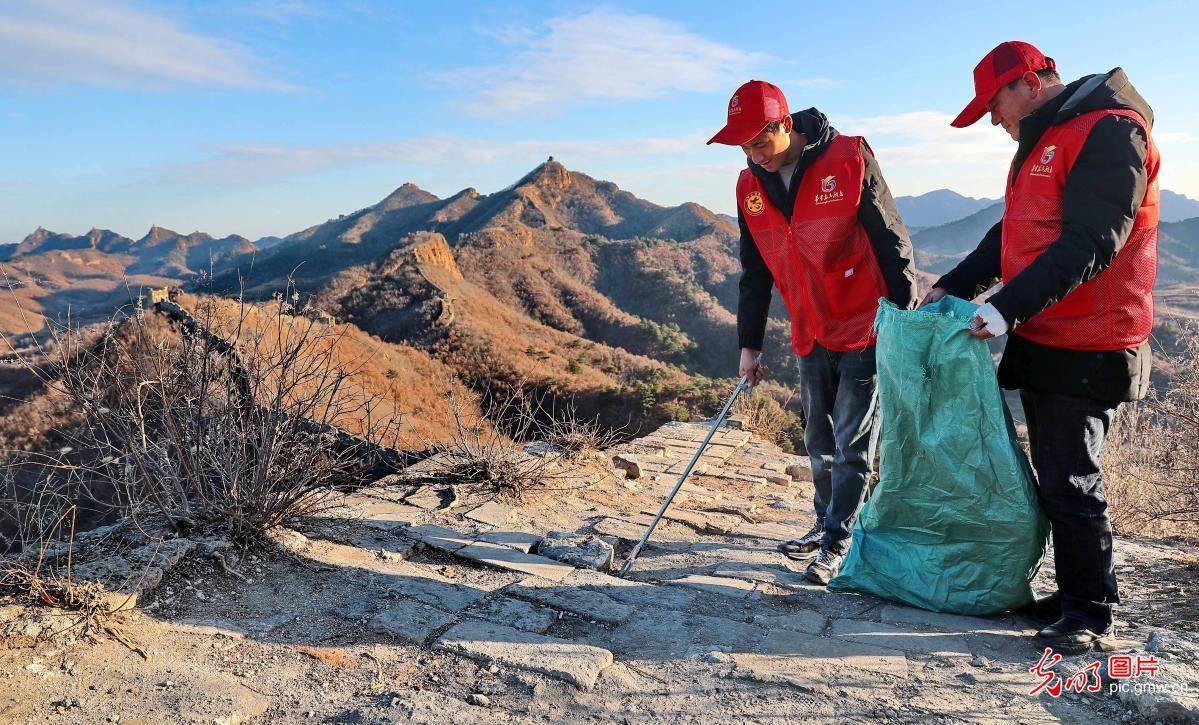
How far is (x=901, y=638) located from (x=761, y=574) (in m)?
0.78

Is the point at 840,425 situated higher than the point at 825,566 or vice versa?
the point at 840,425

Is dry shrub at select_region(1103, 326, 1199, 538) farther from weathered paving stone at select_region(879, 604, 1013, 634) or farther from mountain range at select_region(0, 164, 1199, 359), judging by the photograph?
mountain range at select_region(0, 164, 1199, 359)

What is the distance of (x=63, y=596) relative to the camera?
2.47 meters

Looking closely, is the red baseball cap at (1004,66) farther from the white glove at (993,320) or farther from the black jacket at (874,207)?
the white glove at (993,320)

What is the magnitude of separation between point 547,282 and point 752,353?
33.6 meters

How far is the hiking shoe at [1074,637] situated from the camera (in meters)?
2.46

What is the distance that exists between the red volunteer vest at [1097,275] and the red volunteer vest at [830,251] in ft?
2.30

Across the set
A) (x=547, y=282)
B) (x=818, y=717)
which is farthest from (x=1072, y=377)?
(x=547, y=282)

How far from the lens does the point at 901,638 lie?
8.61 ft

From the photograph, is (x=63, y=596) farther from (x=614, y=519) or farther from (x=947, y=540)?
(x=947, y=540)

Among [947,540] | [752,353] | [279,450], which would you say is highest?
[752,353]

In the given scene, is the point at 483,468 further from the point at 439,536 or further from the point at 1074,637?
the point at 1074,637

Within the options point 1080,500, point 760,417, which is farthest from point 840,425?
point 760,417

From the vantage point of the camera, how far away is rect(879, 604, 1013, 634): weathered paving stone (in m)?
2.69
